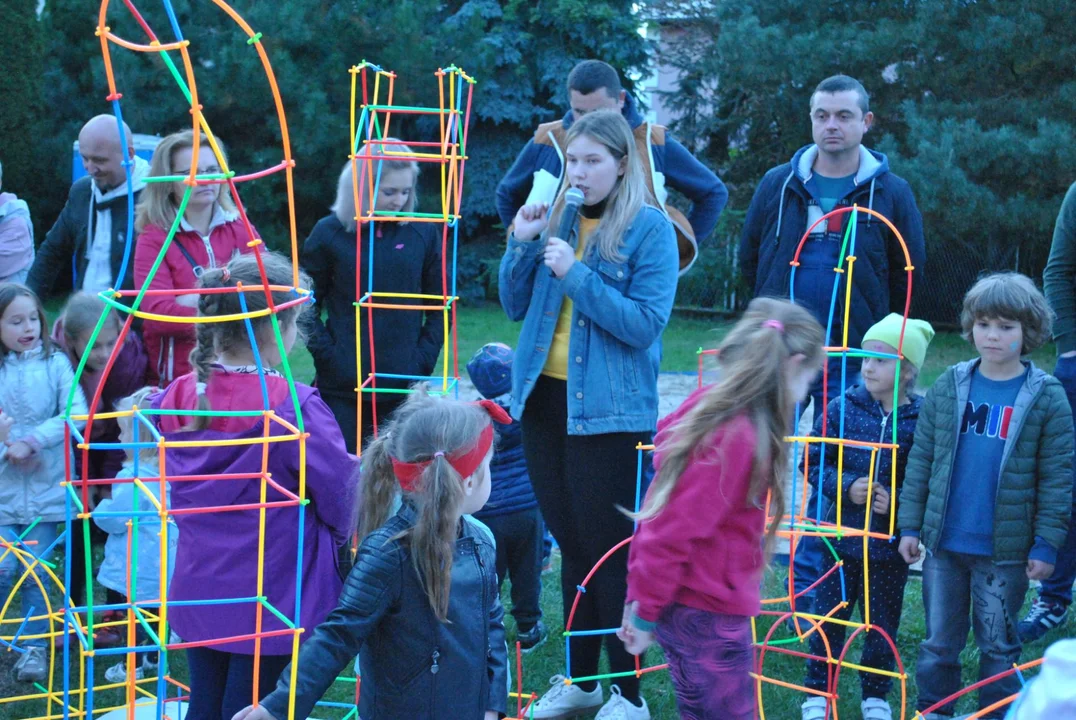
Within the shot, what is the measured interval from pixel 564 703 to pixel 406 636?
53.5 inches

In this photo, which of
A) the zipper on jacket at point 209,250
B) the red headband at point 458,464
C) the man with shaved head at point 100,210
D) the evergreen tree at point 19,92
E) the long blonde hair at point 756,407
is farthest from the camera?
the evergreen tree at point 19,92

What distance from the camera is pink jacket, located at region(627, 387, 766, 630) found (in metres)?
2.40

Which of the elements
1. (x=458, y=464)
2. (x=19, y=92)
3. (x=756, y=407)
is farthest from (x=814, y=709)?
(x=19, y=92)

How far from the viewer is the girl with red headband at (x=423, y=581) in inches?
85.2

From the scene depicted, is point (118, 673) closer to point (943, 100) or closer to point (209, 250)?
point (209, 250)

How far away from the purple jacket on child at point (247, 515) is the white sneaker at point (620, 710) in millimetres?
1120

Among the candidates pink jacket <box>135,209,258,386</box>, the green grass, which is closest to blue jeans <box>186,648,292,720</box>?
pink jacket <box>135,209,258,386</box>

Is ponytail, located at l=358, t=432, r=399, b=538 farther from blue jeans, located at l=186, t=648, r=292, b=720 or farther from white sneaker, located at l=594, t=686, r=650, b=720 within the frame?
white sneaker, located at l=594, t=686, r=650, b=720

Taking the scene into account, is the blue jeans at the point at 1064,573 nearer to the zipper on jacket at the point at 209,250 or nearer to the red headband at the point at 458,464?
the red headband at the point at 458,464

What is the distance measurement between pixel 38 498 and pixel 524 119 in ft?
50.3

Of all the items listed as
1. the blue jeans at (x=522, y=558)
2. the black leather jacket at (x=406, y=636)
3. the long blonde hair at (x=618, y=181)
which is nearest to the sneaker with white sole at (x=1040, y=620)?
the blue jeans at (x=522, y=558)

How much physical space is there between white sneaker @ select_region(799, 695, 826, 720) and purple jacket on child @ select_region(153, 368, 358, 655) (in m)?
1.73

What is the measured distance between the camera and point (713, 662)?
8.02 feet

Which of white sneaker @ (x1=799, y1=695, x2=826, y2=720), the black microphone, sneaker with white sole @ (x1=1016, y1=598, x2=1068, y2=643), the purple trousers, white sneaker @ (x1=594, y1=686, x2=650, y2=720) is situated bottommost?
white sneaker @ (x1=799, y1=695, x2=826, y2=720)
